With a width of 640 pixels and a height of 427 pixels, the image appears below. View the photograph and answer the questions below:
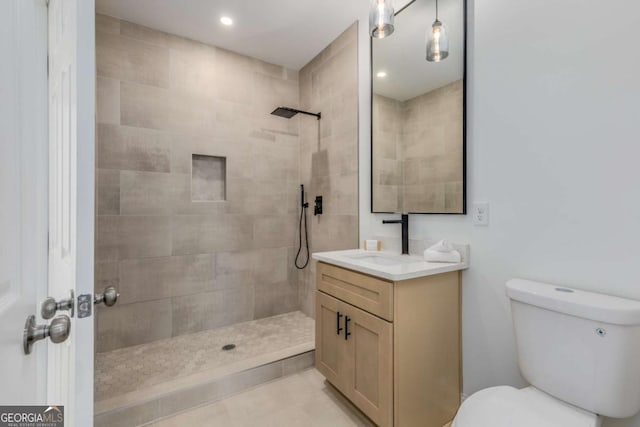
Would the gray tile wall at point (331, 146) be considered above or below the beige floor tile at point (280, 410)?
above

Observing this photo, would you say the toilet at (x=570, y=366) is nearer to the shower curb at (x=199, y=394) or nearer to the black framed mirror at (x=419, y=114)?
the black framed mirror at (x=419, y=114)

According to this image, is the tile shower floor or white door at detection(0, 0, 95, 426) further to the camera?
the tile shower floor

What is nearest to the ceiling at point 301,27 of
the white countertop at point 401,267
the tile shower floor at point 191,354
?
the white countertop at point 401,267

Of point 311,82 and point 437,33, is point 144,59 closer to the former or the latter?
point 311,82

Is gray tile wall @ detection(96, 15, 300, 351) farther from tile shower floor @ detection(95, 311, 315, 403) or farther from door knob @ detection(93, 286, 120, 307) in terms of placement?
door knob @ detection(93, 286, 120, 307)

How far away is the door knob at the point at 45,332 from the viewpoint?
0.61 metres

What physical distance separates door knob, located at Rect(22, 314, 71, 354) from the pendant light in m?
2.03

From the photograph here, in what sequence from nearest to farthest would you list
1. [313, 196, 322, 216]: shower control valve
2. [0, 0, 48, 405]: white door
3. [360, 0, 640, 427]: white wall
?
[0, 0, 48, 405]: white door, [360, 0, 640, 427]: white wall, [313, 196, 322, 216]: shower control valve

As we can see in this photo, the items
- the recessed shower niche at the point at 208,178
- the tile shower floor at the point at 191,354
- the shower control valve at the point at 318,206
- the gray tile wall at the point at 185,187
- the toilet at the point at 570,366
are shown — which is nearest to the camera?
the toilet at the point at 570,366

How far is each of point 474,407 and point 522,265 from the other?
0.69 metres

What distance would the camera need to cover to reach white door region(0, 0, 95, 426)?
0.55 m

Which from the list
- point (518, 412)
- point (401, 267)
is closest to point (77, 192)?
point (401, 267)

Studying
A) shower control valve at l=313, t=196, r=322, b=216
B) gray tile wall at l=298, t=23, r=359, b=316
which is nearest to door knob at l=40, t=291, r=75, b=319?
gray tile wall at l=298, t=23, r=359, b=316

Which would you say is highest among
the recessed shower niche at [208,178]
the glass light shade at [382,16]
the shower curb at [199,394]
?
the glass light shade at [382,16]
